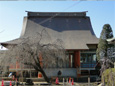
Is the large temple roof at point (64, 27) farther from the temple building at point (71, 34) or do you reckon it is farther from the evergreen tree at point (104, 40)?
the evergreen tree at point (104, 40)

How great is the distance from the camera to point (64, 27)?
2891cm

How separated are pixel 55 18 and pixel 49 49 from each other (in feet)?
48.2

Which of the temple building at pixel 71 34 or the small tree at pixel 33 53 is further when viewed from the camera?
the temple building at pixel 71 34

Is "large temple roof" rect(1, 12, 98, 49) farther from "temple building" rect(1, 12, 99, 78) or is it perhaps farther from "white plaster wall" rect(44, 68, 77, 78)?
"white plaster wall" rect(44, 68, 77, 78)

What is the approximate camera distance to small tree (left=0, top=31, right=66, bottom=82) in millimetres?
15727

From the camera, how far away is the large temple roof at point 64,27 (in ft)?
83.7

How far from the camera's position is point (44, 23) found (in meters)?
29.7

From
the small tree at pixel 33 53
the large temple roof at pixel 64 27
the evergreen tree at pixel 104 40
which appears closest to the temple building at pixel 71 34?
the large temple roof at pixel 64 27

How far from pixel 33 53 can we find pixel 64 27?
13.5 metres

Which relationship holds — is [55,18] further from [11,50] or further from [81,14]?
[11,50]

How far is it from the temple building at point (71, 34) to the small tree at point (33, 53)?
15.5ft

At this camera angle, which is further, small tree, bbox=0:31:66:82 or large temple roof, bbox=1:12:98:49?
large temple roof, bbox=1:12:98:49

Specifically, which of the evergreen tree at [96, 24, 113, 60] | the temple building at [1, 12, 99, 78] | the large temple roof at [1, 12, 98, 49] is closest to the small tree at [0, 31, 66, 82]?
the temple building at [1, 12, 99, 78]

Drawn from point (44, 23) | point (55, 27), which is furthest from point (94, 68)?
point (44, 23)
